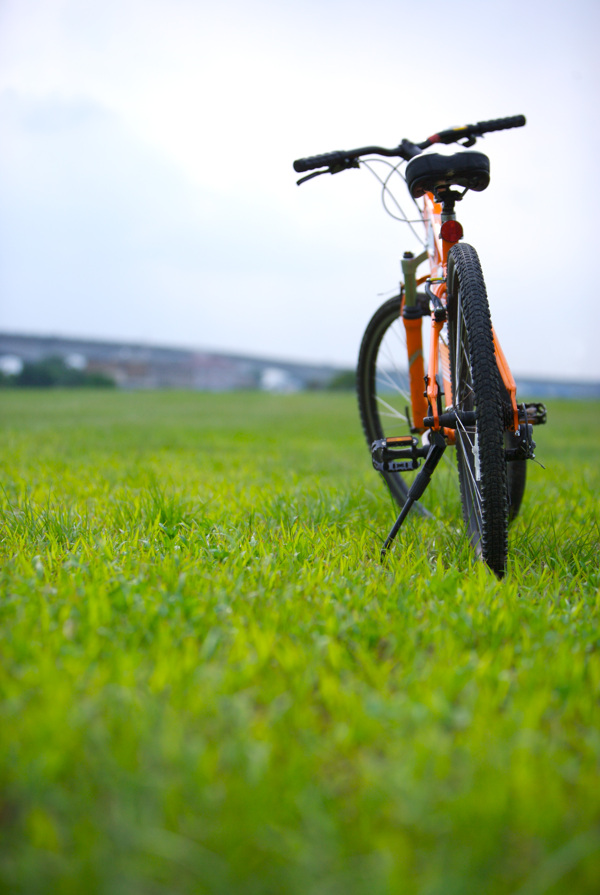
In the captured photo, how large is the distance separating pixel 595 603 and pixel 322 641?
1.01 metres

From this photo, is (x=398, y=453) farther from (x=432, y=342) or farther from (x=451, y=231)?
(x=451, y=231)

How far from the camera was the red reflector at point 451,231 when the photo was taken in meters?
2.56

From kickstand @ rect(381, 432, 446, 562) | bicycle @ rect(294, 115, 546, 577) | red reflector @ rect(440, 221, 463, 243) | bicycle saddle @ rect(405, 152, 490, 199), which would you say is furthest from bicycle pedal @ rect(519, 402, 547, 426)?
bicycle saddle @ rect(405, 152, 490, 199)

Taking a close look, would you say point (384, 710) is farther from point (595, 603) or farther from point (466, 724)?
point (595, 603)

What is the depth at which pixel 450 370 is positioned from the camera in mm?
2570

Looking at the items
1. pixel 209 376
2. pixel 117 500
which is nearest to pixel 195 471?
pixel 117 500

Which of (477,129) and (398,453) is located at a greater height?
(477,129)

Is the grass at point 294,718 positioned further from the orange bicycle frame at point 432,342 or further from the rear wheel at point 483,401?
the orange bicycle frame at point 432,342

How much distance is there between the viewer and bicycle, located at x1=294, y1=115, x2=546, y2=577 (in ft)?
6.80

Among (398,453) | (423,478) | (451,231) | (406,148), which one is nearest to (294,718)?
(423,478)

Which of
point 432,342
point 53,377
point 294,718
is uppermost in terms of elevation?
point 53,377

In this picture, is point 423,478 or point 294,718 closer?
point 294,718

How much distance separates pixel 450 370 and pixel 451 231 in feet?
2.05

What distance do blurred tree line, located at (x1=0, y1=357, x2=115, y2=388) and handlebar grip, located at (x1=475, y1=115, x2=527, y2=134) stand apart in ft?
147
